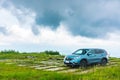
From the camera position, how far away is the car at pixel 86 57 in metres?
37.2

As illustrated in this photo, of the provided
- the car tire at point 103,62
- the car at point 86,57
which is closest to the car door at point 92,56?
the car at point 86,57

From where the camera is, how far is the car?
122ft

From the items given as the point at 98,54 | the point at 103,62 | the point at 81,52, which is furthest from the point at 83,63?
the point at 103,62

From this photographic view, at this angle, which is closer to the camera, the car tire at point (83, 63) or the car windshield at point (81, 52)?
the car tire at point (83, 63)

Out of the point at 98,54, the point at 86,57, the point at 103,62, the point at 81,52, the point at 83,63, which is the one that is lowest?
the point at 83,63

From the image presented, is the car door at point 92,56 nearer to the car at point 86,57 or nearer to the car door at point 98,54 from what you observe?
the car at point 86,57

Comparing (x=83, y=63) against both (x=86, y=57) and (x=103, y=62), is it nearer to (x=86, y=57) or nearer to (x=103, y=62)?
(x=86, y=57)

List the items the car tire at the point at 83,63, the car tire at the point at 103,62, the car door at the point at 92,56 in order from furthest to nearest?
the car tire at the point at 103,62 < the car door at the point at 92,56 < the car tire at the point at 83,63

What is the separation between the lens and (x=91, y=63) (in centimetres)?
3841

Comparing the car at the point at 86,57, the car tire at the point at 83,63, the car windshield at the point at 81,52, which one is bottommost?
the car tire at the point at 83,63

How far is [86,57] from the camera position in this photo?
1484 inches

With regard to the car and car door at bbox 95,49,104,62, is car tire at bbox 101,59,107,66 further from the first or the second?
car door at bbox 95,49,104,62

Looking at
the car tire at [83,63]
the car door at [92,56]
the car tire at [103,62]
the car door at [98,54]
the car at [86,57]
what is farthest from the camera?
the car tire at [103,62]

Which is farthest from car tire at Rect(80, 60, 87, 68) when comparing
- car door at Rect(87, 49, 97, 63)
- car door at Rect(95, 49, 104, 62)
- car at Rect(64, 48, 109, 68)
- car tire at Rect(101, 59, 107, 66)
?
car tire at Rect(101, 59, 107, 66)
